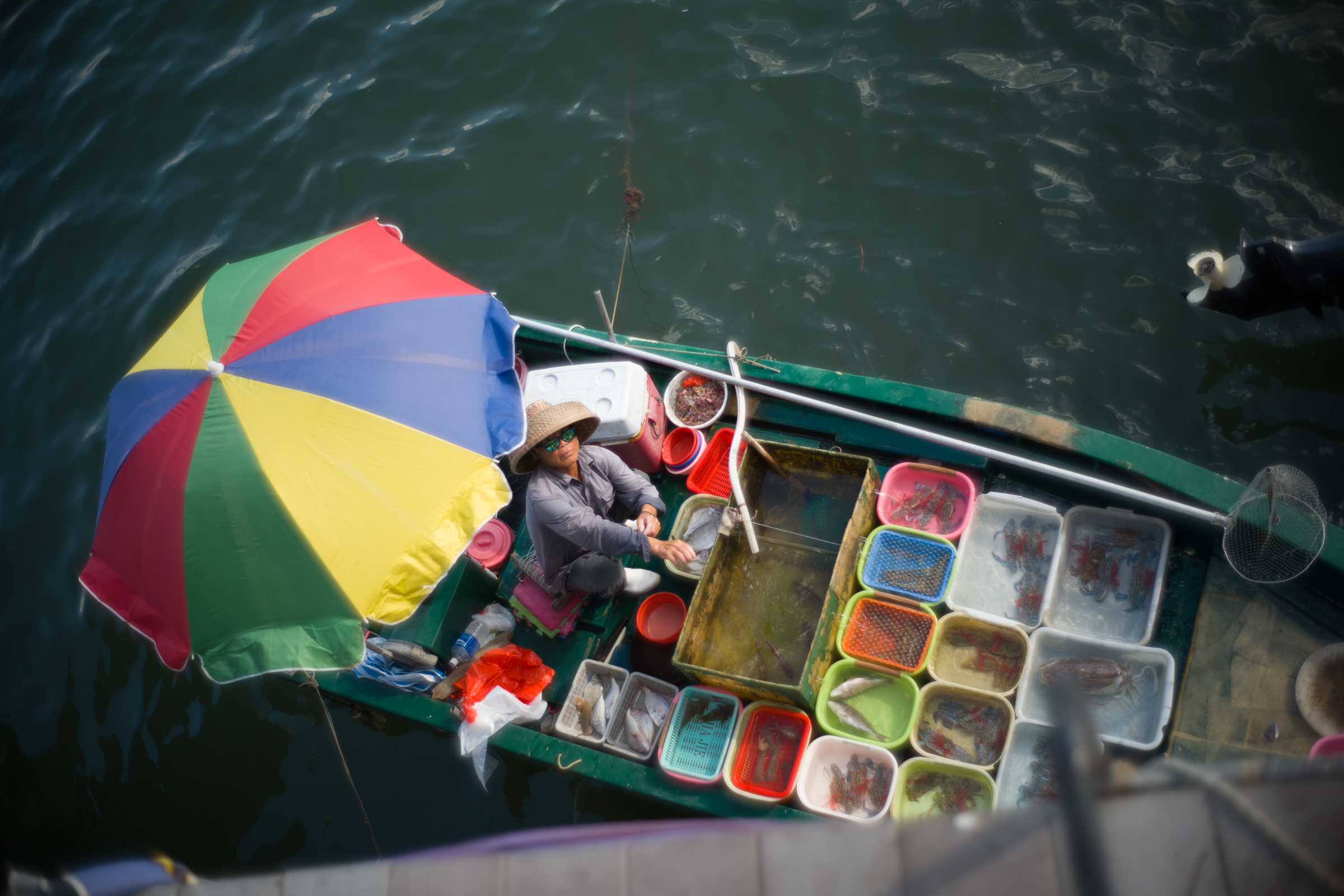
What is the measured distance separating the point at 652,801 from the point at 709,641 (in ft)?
4.26

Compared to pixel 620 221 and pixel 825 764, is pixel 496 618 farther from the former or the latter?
pixel 620 221

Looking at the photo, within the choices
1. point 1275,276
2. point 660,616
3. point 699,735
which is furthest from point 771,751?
point 1275,276

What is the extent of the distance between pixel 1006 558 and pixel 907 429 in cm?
94

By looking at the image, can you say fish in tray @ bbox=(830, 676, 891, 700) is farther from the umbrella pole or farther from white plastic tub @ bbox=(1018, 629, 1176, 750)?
the umbrella pole

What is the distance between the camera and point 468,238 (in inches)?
309

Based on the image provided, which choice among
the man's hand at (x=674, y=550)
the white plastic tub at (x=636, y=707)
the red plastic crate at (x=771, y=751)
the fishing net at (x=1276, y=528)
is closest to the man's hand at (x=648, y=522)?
the man's hand at (x=674, y=550)

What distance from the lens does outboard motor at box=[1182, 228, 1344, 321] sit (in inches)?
181

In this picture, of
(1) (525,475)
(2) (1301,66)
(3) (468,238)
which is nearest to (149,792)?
(1) (525,475)

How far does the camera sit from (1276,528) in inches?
159

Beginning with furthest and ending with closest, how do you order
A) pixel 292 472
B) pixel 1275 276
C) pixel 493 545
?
1. pixel 493 545
2. pixel 1275 276
3. pixel 292 472

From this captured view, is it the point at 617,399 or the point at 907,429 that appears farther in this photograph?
the point at 617,399

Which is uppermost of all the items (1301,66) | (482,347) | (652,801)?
(482,347)

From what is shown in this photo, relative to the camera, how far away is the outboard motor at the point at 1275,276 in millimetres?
4598

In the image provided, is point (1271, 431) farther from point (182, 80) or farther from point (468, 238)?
point (182, 80)
